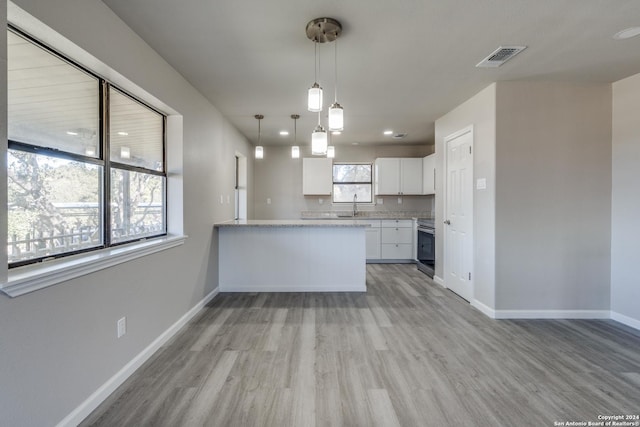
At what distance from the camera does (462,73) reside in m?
2.83

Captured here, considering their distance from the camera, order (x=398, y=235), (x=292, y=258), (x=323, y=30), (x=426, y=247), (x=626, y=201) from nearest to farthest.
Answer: (x=323, y=30) → (x=626, y=201) → (x=292, y=258) → (x=426, y=247) → (x=398, y=235)

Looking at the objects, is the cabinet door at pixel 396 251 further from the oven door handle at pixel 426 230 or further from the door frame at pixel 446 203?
the door frame at pixel 446 203

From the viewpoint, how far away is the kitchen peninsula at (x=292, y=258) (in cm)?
396

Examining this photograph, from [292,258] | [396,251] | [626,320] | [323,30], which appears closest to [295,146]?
[292,258]

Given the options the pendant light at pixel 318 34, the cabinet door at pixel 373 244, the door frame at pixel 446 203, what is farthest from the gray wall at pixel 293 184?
the pendant light at pixel 318 34

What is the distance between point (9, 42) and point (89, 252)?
3.72 feet

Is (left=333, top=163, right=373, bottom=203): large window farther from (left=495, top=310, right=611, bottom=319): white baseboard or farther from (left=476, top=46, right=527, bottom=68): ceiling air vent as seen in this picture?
(left=476, top=46, right=527, bottom=68): ceiling air vent

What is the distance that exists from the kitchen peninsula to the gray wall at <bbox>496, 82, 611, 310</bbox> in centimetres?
169

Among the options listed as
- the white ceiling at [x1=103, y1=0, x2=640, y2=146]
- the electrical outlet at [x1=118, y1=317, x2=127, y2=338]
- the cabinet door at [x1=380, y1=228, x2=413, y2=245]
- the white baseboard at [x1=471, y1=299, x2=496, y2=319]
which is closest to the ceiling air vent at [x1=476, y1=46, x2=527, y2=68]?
the white ceiling at [x1=103, y1=0, x2=640, y2=146]

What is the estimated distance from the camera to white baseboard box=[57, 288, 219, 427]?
1576mm

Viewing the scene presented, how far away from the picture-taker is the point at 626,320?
297 centimetres

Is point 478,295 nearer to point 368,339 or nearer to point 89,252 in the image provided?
point 368,339

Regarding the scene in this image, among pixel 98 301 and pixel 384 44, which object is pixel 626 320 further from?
pixel 98 301

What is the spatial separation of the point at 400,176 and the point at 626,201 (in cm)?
343
